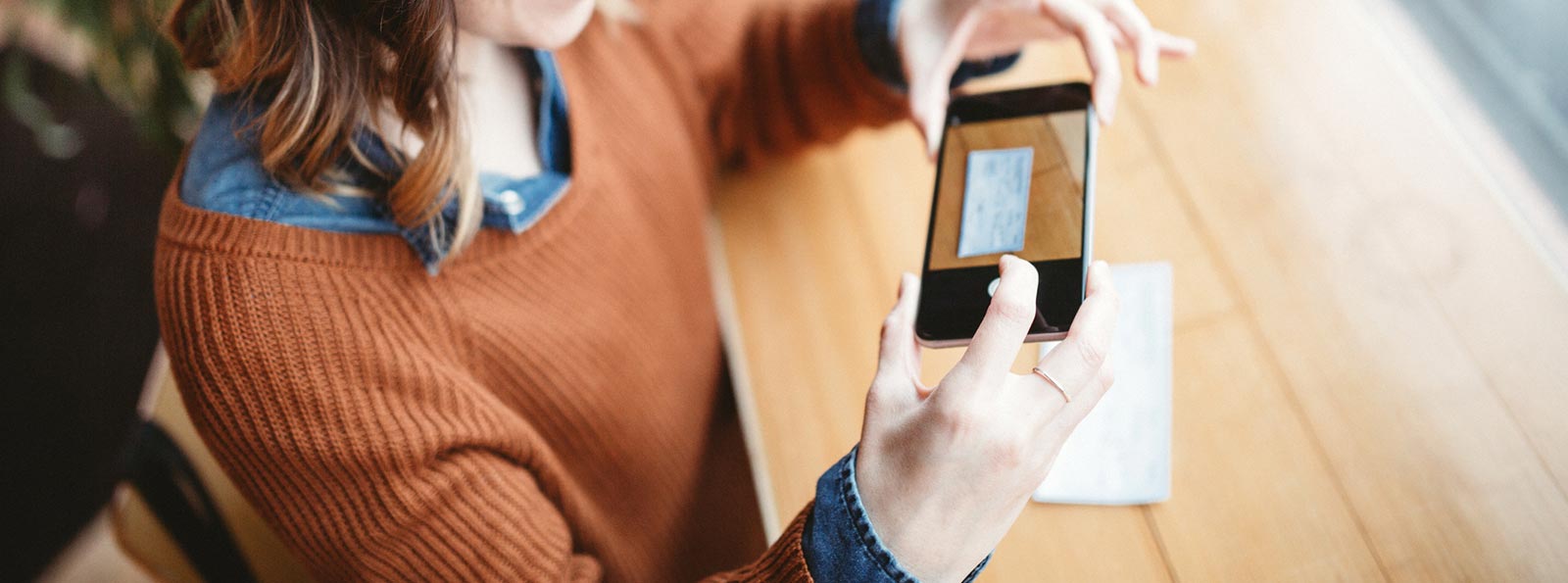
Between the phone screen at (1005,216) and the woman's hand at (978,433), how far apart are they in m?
0.05

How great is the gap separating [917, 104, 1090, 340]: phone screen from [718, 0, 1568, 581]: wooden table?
0.37 feet

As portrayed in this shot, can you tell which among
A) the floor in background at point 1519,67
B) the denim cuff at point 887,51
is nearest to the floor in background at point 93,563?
the denim cuff at point 887,51

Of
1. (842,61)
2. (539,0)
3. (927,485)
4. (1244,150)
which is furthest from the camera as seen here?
(842,61)

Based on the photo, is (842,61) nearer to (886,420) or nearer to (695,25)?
(695,25)

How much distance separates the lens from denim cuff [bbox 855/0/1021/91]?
0.77 m

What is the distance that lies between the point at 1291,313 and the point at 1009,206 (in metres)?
0.21

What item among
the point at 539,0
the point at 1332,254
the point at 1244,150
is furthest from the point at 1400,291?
the point at 539,0

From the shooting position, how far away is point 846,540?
0.50 m

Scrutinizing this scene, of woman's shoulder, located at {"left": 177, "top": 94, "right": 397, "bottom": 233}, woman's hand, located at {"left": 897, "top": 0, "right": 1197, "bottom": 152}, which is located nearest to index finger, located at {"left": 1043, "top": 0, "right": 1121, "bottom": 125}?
woman's hand, located at {"left": 897, "top": 0, "right": 1197, "bottom": 152}

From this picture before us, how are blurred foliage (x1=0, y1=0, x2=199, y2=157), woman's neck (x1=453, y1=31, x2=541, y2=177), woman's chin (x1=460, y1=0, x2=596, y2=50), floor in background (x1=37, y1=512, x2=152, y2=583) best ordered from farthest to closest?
floor in background (x1=37, y1=512, x2=152, y2=583)
blurred foliage (x1=0, y1=0, x2=199, y2=157)
woman's neck (x1=453, y1=31, x2=541, y2=177)
woman's chin (x1=460, y1=0, x2=596, y2=50)

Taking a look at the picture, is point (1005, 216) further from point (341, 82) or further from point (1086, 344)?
point (341, 82)

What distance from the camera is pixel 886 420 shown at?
19.7 inches

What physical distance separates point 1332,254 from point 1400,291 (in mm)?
47

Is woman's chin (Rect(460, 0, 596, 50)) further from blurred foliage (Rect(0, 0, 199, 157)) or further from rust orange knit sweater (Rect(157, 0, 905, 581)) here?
blurred foliage (Rect(0, 0, 199, 157))
